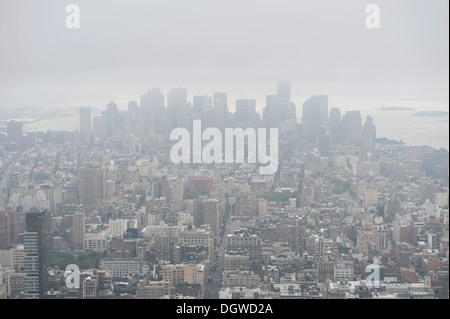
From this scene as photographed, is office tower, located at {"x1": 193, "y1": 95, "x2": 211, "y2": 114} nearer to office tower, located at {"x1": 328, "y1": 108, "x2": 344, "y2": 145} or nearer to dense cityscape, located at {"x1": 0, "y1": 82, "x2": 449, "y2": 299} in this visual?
dense cityscape, located at {"x1": 0, "y1": 82, "x2": 449, "y2": 299}

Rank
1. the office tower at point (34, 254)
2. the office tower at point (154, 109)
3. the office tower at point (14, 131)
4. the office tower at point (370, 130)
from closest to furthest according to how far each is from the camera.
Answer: the office tower at point (34, 254) → the office tower at point (14, 131) → the office tower at point (370, 130) → the office tower at point (154, 109)

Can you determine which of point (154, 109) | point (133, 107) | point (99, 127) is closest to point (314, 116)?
point (154, 109)

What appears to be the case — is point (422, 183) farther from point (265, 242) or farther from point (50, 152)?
point (50, 152)

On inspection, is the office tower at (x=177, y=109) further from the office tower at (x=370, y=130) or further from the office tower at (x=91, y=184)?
the office tower at (x=370, y=130)

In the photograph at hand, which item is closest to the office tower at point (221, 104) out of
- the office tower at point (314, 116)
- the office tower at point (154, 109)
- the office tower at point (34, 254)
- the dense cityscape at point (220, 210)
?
the dense cityscape at point (220, 210)

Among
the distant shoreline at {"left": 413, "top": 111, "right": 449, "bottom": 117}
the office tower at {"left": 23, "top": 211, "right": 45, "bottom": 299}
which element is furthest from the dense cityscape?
the distant shoreline at {"left": 413, "top": 111, "right": 449, "bottom": 117}
